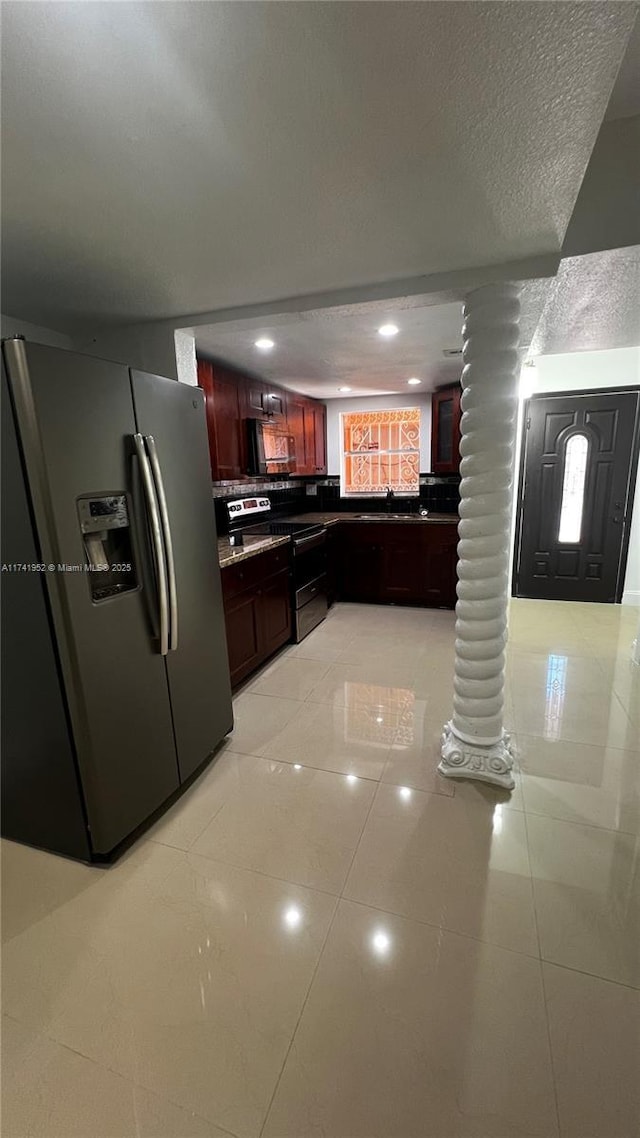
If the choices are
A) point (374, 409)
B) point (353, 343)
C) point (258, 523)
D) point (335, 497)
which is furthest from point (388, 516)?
point (353, 343)

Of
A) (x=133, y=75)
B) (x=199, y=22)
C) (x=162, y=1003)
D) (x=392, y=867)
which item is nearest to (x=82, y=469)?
(x=133, y=75)

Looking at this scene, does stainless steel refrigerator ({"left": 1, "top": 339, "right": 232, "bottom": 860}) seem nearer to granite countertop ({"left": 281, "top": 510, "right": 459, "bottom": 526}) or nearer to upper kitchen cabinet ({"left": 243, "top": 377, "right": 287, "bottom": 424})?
upper kitchen cabinet ({"left": 243, "top": 377, "right": 287, "bottom": 424})

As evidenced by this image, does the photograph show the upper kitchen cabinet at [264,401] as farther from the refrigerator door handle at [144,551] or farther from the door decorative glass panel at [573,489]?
the door decorative glass panel at [573,489]

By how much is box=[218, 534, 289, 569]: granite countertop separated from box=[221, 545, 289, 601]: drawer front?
Result: 39 millimetres

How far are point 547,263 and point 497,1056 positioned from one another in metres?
2.53

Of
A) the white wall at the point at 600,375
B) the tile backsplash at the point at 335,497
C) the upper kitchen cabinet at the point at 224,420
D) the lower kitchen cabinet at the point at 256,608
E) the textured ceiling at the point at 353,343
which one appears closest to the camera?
the textured ceiling at the point at 353,343

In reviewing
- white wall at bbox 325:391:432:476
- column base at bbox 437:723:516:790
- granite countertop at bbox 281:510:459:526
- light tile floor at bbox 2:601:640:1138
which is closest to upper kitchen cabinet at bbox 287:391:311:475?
granite countertop at bbox 281:510:459:526

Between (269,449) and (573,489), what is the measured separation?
3.07 metres

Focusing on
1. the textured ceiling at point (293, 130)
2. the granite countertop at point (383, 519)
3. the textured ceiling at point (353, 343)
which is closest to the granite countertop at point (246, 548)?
the granite countertop at point (383, 519)

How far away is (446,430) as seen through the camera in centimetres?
449

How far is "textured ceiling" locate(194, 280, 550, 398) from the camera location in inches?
88.2

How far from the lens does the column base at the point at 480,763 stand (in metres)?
2.09

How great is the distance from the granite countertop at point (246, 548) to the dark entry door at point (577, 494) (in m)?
2.83

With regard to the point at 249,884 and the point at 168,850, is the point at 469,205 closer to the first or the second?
the point at 249,884
